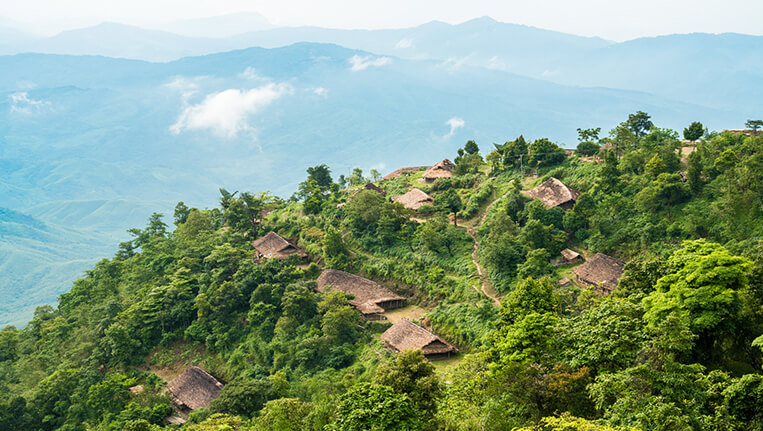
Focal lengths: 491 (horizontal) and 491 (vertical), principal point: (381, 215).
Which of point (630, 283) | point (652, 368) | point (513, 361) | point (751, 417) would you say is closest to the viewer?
point (751, 417)

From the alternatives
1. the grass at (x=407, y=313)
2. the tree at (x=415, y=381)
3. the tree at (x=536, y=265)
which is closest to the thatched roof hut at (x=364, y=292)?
the grass at (x=407, y=313)

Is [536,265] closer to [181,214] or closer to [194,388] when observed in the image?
[194,388]

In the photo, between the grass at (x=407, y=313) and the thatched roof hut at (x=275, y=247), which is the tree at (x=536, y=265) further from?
the thatched roof hut at (x=275, y=247)

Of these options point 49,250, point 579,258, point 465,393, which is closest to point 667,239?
point 579,258

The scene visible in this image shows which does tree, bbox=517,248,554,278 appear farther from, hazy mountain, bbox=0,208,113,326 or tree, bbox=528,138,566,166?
hazy mountain, bbox=0,208,113,326

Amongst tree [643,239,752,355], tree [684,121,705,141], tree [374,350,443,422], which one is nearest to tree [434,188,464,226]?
tree [684,121,705,141]

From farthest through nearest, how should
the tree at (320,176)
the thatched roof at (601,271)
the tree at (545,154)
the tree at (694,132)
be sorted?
the tree at (320,176), the tree at (545,154), the tree at (694,132), the thatched roof at (601,271)

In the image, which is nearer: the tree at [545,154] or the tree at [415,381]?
the tree at [415,381]

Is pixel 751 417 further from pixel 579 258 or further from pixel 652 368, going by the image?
pixel 579 258
